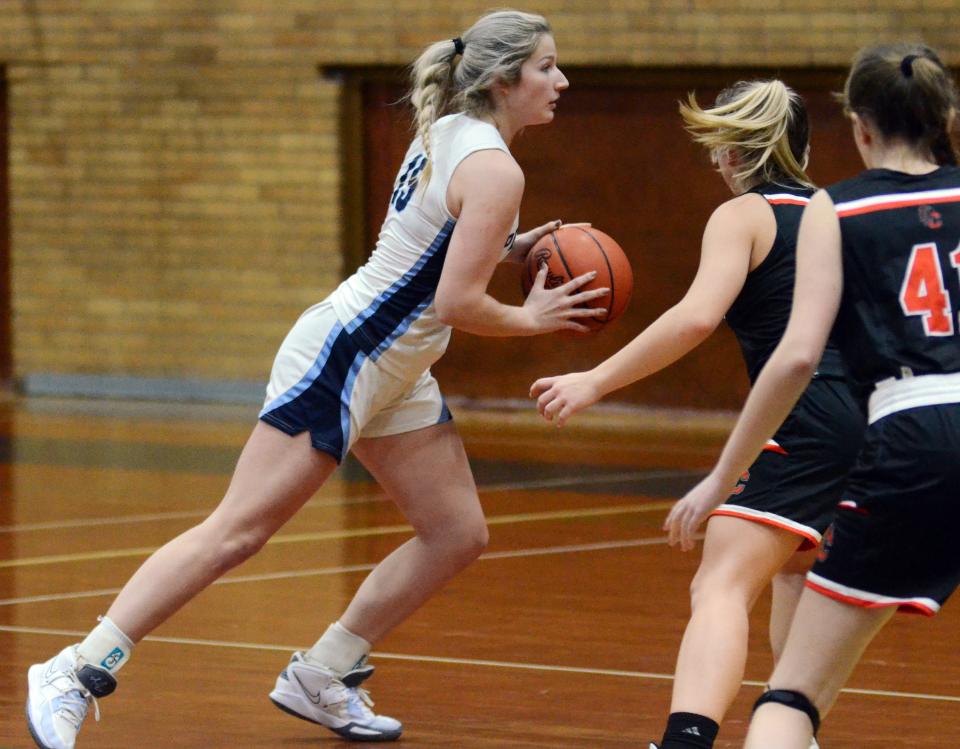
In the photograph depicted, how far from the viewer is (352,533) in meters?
7.84

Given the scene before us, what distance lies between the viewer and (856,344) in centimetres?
315

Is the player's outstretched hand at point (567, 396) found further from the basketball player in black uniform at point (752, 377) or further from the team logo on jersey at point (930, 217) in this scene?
the team logo on jersey at point (930, 217)

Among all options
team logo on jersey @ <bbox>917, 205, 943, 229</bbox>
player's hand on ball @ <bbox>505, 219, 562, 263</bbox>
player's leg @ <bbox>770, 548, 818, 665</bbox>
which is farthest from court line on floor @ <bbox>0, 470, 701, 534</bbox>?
team logo on jersey @ <bbox>917, 205, 943, 229</bbox>

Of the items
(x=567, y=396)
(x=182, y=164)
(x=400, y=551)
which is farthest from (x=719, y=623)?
(x=182, y=164)

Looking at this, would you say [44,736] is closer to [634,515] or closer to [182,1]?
[634,515]

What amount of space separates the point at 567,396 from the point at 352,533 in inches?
166

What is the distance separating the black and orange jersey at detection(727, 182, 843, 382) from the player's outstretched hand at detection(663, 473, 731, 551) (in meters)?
0.76

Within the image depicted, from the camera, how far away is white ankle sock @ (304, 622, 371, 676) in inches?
181

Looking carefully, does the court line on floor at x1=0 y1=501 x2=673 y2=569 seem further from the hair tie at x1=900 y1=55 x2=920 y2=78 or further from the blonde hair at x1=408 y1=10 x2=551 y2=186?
the hair tie at x1=900 y1=55 x2=920 y2=78

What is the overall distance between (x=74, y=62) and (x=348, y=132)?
219cm

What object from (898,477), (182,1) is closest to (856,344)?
(898,477)

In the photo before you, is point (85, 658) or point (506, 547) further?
point (506, 547)

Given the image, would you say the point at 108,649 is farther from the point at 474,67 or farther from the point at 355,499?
the point at 355,499

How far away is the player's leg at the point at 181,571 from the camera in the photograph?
4.24 metres
